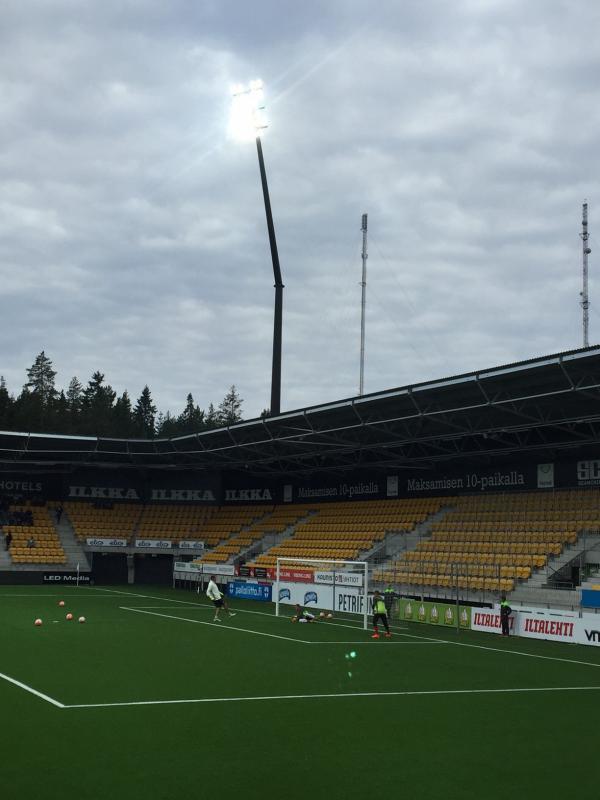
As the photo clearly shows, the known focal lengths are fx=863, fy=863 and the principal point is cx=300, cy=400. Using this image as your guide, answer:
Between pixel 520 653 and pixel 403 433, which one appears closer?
pixel 520 653

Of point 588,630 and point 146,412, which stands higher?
point 146,412

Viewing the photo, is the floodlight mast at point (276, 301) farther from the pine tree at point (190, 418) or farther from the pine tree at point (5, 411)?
the pine tree at point (190, 418)

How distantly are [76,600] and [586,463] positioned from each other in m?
26.5

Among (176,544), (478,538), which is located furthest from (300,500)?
(478,538)

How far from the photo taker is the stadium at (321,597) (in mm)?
12211

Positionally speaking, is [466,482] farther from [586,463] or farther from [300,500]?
[300,500]

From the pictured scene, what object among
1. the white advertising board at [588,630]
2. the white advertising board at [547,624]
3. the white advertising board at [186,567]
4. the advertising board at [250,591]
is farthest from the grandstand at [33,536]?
the white advertising board at [588,630]

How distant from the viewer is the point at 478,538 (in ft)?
140

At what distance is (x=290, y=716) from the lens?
1515 centimetres

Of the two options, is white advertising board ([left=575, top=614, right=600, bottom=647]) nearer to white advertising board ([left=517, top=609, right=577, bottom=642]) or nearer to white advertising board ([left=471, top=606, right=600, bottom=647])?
white advertising board ([left=471, top=606, right=600, bottom=647])

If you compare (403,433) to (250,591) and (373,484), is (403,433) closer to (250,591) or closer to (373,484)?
(373,484)

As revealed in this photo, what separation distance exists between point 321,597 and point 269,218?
23.9 metres

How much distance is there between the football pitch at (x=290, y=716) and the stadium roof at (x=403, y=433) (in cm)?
1100

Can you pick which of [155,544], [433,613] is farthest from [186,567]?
[433,613]
